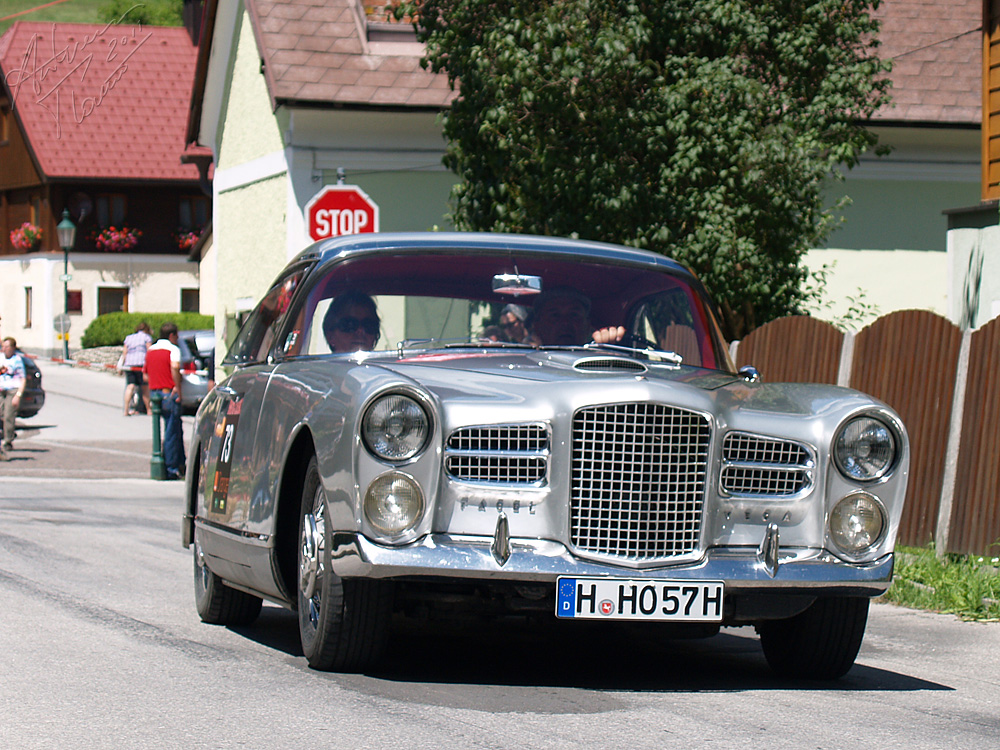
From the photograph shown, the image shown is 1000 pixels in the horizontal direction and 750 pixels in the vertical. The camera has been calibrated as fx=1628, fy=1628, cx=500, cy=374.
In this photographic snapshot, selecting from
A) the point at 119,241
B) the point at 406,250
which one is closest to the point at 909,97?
the point at 406,250

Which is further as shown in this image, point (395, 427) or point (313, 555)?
point (313, 555)

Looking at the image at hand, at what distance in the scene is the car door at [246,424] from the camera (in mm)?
6754

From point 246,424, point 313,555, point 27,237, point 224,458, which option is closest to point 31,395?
point 224,458

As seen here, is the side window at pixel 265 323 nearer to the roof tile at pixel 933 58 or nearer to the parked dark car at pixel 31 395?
the roof tile at pixel 933 58

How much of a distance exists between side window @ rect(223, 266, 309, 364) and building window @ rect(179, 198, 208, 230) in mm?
48985

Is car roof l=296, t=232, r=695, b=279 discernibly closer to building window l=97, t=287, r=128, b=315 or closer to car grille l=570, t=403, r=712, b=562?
car grille l=570, t=403, r=712, b=562

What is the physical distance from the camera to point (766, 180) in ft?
47.4

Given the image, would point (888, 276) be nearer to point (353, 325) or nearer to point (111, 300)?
point (353, 325)

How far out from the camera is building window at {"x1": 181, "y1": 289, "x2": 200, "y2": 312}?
5532cm

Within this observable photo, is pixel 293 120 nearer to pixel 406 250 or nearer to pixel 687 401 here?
pixel 406 250

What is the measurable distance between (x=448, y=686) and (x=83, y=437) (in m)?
19.2

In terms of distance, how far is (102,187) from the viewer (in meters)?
→ 55.2

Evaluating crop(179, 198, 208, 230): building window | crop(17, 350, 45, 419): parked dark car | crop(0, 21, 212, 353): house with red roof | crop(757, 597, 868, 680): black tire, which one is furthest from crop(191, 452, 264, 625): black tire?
crop(179, 198, 208, 230): building window

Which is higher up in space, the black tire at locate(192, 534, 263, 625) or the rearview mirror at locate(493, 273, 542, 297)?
the rearview mirror at locate(493, 273, 542, 297)
